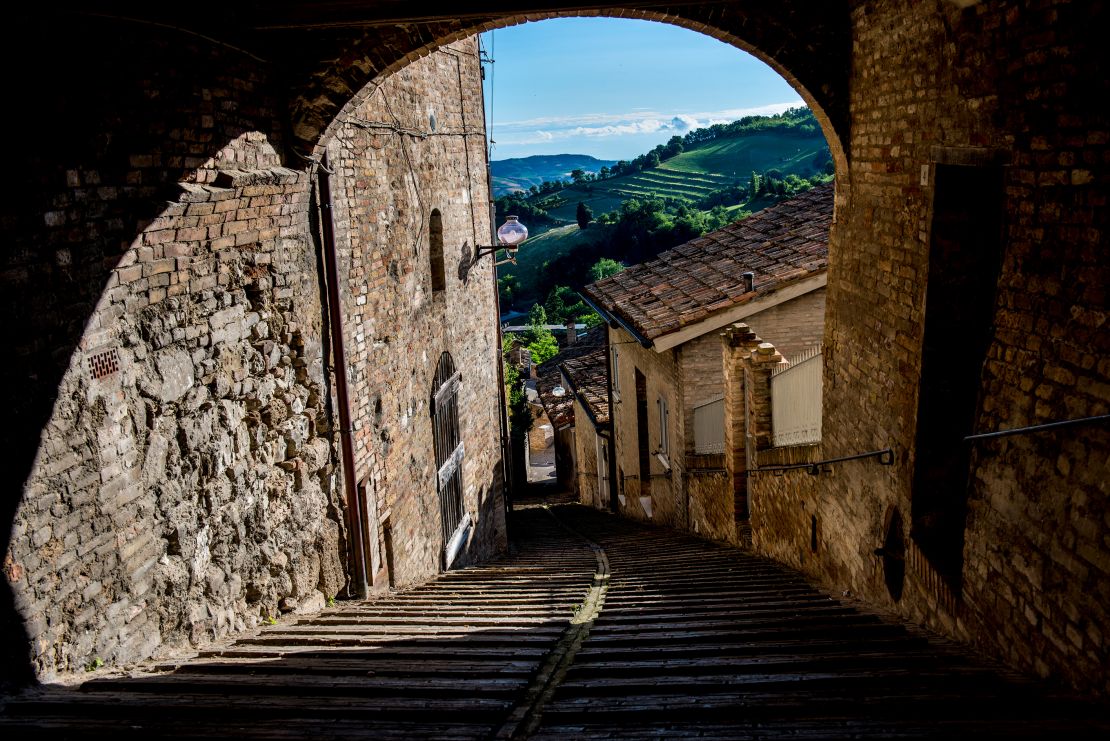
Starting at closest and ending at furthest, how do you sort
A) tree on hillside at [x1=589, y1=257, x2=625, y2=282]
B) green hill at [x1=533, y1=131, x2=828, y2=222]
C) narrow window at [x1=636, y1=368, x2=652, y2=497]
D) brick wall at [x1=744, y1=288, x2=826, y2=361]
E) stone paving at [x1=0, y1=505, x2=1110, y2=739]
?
stone paving at [x1=0, y1=505, x2=1110, y2=739] → brick wall at [x1=744, y1=288, x2=826, y2=361] → narrow window at [x1=636, y1=368, x2=652, y2=497] → tree on hillside at [x1=589, y1=257, x2=625, y2=282] → green hill at [x1=533, y1=131, x2=828, y2=222]

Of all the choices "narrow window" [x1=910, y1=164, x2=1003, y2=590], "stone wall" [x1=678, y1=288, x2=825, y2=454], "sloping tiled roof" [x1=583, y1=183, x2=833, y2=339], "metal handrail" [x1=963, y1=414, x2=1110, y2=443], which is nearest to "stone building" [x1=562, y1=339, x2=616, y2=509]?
"sloping tiled roof" [x1=583, y1=183, x2=833, y2=339]

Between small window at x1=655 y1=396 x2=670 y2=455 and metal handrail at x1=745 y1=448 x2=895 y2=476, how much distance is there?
290 cm

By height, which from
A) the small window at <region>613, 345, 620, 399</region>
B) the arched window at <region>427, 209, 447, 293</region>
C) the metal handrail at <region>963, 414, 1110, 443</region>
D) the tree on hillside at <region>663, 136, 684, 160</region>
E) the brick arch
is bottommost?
the small window at <region>613, 345, 620, 399</region>

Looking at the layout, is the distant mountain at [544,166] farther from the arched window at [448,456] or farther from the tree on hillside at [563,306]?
the arched window at [448,456]

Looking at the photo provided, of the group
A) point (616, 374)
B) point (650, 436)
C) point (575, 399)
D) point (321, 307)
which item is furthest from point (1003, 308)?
point (575, 399)

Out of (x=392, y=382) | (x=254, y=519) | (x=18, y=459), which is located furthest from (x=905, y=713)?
(x=392, y=382)

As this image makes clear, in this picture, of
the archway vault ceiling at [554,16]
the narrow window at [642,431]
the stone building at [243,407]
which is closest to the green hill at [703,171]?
the narrow window at [642,431]

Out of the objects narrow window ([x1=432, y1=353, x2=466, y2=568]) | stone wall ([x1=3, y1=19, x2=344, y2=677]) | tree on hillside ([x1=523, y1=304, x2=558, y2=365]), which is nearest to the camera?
stone wall ([x1=3, y1=19, x2=344, y2=677])

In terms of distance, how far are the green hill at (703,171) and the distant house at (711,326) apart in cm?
7051

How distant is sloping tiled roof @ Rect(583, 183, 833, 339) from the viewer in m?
10.3

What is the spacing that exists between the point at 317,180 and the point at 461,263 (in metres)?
4.98

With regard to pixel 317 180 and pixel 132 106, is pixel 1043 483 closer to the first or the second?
pixel 132 106

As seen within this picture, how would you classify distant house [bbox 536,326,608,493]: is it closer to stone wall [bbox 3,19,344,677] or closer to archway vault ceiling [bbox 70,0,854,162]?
archway vault ceiling [bbox 70,0,854,162]

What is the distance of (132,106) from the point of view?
4.35 metres
